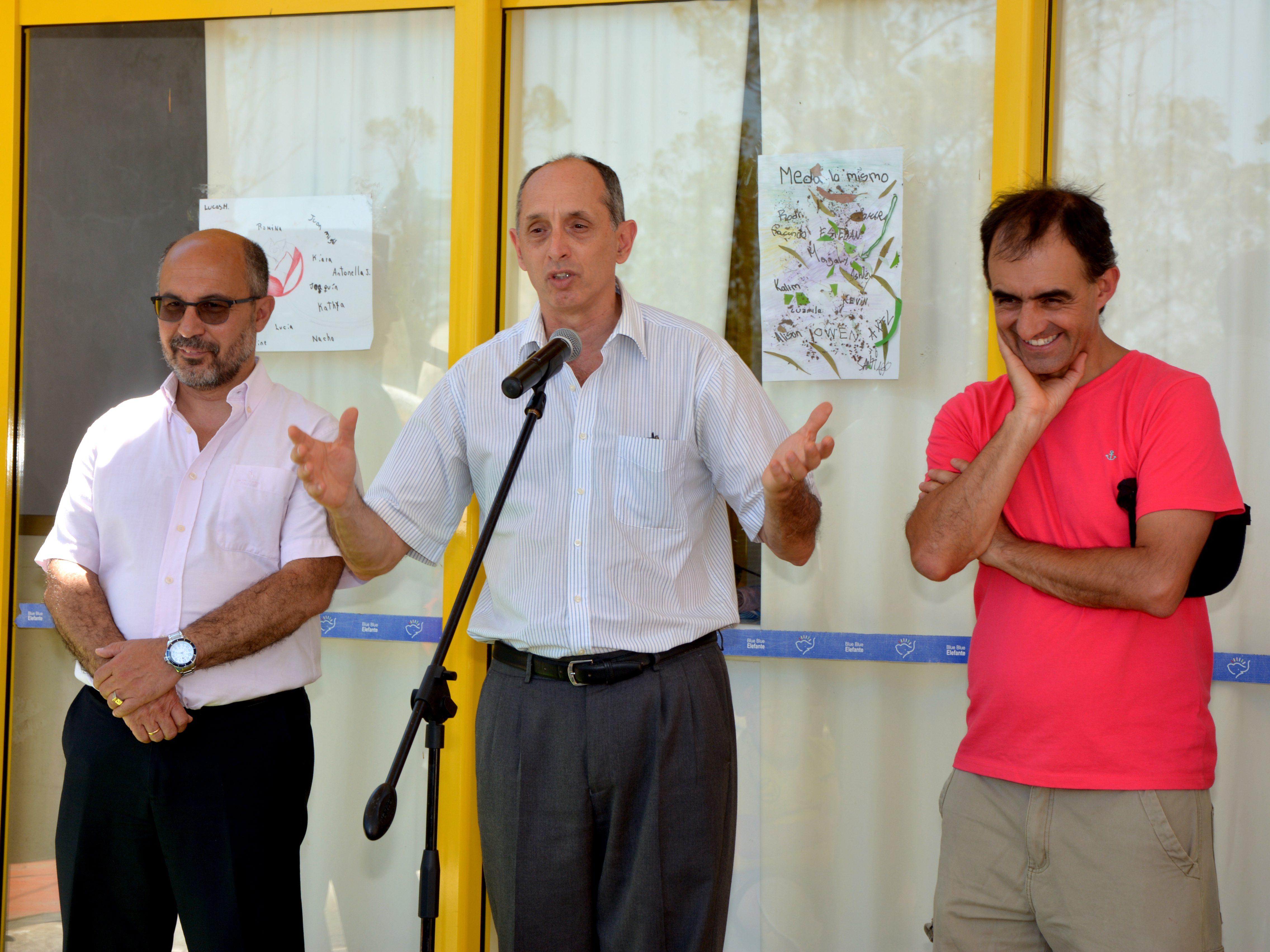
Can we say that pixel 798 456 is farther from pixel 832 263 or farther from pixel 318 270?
pixel 318 270

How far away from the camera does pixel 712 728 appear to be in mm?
2307

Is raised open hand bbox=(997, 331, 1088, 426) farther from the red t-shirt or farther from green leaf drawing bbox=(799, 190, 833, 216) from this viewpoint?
green leaf drawing bbox=(799, 190, 833, 216)

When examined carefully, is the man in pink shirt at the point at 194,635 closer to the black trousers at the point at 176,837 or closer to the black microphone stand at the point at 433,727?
the black trousers at the point at 176,837

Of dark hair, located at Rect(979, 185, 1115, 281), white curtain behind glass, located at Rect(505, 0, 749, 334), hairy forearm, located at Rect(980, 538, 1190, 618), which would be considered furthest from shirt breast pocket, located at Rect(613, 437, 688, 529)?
white curtain behind glass, located at Rect(505, 0, 749, 334)

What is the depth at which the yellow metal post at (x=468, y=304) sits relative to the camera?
3.35m

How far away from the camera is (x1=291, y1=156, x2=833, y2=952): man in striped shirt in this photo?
2.25 m

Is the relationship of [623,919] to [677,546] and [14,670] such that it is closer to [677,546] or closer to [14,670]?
[677,546]

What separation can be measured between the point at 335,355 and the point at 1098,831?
269cm

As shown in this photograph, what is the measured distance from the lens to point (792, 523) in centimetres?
223

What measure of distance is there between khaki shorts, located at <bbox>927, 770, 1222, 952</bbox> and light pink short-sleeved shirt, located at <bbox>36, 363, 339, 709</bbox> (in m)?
1.60

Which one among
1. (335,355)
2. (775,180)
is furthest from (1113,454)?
(335,355)

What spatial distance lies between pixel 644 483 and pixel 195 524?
3.68 ft

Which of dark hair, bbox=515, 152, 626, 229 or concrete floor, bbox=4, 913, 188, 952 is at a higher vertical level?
dark hair, bbox=515, 152, 626, 229

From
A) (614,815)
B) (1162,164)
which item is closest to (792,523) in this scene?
(614,815)
